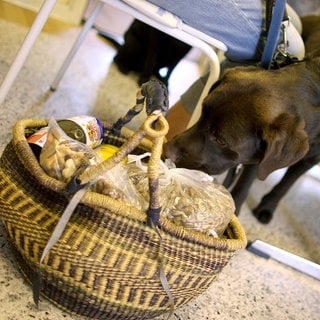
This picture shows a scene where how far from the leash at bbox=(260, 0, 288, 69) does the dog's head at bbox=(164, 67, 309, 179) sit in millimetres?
76

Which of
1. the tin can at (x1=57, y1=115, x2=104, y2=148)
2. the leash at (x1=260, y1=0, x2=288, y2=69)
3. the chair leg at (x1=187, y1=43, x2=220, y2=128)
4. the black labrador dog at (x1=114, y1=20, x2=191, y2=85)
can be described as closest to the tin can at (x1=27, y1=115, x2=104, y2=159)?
the tin can at (x1=57, y1=115, x2=104, y2=148)

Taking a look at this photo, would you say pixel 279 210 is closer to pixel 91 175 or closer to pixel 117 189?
pixel 117 189

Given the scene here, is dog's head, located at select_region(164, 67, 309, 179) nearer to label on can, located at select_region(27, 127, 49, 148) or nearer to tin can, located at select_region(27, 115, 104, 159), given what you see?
tin can, located at select_region(27, 115, 104, 159)

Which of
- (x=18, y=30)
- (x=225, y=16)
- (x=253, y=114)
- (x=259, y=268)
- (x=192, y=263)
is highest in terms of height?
(x=225, y=16)

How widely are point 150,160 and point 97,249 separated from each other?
0.59 feet

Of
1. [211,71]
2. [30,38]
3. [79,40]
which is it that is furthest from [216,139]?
[79,40]

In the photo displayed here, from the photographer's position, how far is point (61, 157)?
788 millimetres

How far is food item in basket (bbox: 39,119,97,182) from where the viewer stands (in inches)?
30.6

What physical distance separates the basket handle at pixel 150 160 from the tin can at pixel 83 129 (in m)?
0.22

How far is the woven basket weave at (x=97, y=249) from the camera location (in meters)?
0.73

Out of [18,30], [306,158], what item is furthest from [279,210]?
[18,30]

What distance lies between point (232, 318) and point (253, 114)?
1.67 ft

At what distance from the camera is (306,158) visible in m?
1.36

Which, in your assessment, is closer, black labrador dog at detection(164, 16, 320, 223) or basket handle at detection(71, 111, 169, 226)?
basket handle at detection(71, 111, 169, 226)
